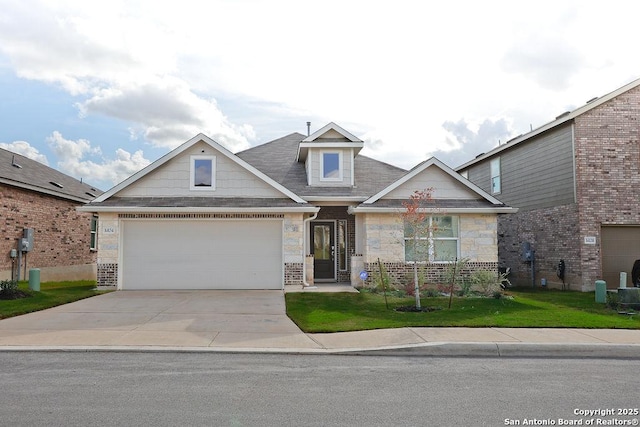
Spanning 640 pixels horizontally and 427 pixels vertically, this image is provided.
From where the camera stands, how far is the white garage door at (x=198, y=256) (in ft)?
53.8

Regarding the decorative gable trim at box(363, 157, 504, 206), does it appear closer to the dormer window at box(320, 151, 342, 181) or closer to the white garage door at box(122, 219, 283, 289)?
the dormer window at box(320, 151, 342, 181)

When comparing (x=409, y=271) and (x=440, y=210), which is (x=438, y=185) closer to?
(x=440, y=210)

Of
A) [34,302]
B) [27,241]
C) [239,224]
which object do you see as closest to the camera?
[34,302]

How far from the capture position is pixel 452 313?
38.8 ft

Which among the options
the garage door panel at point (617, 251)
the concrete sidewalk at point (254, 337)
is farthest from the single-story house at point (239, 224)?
the concrete sidewalk at point (254, 337)

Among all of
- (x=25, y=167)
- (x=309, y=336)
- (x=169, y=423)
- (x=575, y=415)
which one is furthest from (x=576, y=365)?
(x=25, y=167)

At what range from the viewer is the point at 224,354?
8.36 m

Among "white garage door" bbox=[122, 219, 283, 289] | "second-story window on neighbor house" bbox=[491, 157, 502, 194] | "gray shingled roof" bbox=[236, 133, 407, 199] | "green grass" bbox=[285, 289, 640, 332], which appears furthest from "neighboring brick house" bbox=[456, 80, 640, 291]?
"white garage door" bbox=[122, 219, 283, 289]

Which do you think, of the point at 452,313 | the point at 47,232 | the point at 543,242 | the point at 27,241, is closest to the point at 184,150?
the point at 27,241

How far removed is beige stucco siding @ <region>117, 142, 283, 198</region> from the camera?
16.8 m

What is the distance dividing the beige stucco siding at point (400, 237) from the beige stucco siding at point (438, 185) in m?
0.88

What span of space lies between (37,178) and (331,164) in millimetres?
12160

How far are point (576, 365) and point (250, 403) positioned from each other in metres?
5.13

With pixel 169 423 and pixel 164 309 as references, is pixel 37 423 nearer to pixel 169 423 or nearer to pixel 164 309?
pixel 169 423
